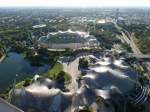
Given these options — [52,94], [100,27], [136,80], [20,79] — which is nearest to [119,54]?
[136,80]

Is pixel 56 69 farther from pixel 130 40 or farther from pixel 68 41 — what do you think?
pixel 130 40

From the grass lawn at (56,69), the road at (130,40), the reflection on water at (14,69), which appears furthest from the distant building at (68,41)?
the grass lawn at (56,69)

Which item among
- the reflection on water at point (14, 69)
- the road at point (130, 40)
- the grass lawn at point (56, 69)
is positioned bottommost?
the road at point (130, 40)

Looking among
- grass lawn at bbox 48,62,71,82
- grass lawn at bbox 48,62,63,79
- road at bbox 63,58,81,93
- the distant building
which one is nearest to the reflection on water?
grass lawn at bbox 48,62,63,79

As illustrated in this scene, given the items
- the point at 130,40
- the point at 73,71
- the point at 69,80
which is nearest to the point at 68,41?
the point at 130,40

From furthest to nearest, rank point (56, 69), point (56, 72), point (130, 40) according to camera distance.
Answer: point (130, 40)
point (56, 69)
point (56, 72)

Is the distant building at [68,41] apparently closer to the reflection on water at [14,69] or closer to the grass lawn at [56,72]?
the reflection on water at [14,69]

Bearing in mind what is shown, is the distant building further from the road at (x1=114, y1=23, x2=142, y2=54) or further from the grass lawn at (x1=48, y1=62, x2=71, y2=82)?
the grass lawn at (x1=48, y1=62, x2=71, y2=82)

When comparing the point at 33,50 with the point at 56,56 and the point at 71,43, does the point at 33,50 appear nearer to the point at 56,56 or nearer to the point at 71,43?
the point at 56,56
